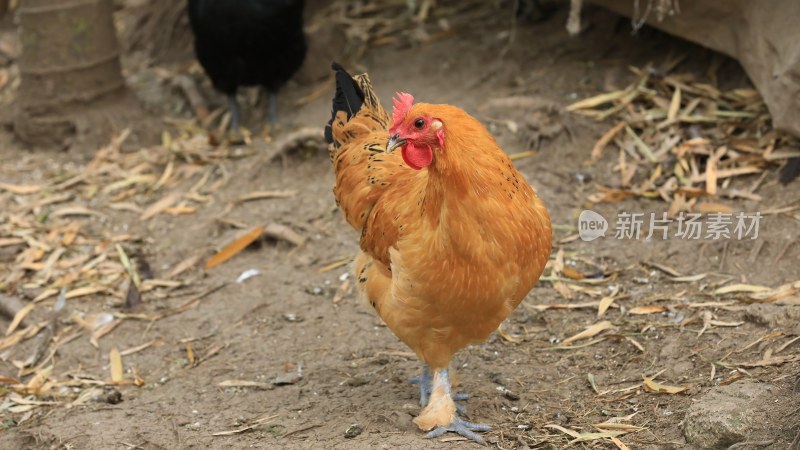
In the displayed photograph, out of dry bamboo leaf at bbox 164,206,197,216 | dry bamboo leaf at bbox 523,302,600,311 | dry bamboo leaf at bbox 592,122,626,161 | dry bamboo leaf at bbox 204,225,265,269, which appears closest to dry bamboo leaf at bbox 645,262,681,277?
dry bamboo leaf at bbox 523,302,600,311

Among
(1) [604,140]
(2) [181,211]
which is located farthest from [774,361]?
(2) [181,211]

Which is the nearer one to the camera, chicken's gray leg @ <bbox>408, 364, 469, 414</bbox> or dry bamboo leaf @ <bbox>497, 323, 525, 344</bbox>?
chicken's gray leg @ <bbox>408, 364, 469, 414</bbox>

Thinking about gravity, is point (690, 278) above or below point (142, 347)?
above

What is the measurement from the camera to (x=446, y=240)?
10.5 feet

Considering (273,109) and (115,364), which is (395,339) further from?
(273,109)

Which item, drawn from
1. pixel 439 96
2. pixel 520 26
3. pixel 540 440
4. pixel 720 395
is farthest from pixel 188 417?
pixel 520 26

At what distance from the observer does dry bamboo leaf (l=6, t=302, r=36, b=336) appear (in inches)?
196

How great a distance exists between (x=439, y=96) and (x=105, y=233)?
2.35 meters

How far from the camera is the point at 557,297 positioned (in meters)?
4.64

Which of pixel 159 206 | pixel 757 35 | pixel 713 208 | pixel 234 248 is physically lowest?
pixel 159 206

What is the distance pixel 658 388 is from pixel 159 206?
11.6 ft

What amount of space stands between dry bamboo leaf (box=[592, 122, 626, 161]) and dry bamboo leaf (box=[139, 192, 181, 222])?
8.68 ft

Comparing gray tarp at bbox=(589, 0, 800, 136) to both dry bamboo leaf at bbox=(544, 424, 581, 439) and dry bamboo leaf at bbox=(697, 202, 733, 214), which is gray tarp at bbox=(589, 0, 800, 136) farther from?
dry bamboo leaf at bbox=(544, 424, 581, 439)

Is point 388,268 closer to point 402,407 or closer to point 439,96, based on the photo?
point 402,407
